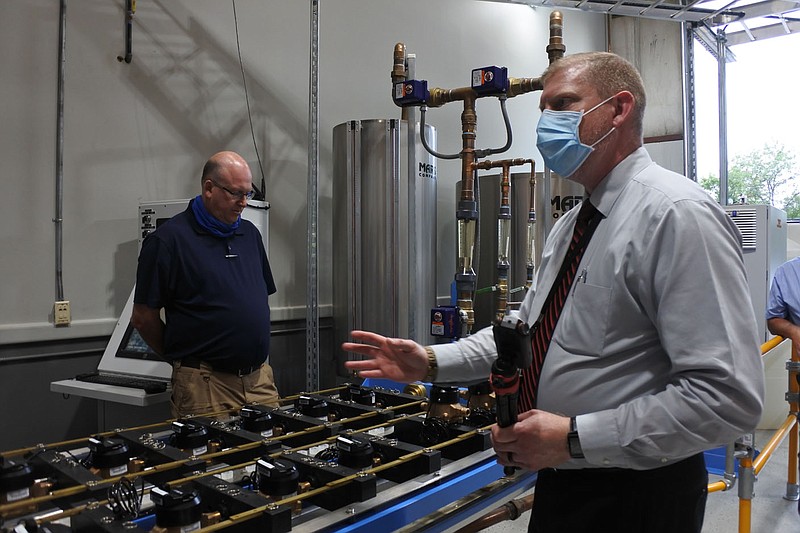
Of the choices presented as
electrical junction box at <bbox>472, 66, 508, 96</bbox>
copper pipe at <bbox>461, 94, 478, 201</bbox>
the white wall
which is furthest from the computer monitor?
Answer: electrical junction box at <bbox>472, 66, 508, 96</bbox>

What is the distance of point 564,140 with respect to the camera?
46.8 inches

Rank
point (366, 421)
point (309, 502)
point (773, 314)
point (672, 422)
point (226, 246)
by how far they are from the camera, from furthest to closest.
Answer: point (773, 314)
point (226, 246)
point (366, 421)
point (309, 502)
point (672, 422)

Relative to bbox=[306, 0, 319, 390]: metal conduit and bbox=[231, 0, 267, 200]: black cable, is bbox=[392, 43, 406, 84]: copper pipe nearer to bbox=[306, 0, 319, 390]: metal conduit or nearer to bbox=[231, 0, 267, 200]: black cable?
bbox=[306, 0, 319, 390]: metal conduit

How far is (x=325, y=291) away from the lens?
3998mm

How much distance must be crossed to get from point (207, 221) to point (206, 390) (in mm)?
679

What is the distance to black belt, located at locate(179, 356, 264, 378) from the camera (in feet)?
7.53

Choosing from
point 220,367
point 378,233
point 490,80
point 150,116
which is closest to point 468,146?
point 490,80

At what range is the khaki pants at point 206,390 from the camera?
7.34 ft

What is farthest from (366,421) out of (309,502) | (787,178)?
(787,178)

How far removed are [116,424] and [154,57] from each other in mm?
1911

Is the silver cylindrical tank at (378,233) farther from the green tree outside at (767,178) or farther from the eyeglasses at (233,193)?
the green tree outside at (767,178)

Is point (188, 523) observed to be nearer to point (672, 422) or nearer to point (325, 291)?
point (672, 422)

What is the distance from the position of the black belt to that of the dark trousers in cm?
155

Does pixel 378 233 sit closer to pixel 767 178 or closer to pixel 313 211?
pixel 313 211
